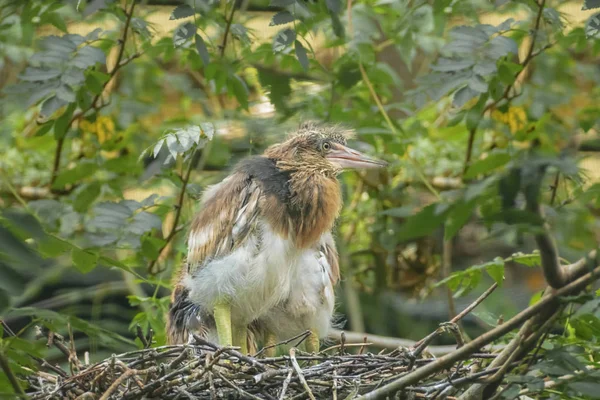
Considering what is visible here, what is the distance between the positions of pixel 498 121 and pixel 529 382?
223cm

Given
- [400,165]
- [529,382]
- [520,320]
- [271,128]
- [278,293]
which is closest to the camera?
[520,320]

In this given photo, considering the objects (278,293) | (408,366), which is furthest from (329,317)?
(408,366)

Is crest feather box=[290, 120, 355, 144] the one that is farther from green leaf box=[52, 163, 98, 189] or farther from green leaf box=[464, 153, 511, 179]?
green leaf box=[52, 163, 98, 189]

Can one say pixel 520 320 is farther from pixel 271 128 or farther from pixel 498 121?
pixel 498 121

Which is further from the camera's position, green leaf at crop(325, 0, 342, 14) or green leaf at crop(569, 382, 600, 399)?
green leaf at crop(325, 0, 342, 14)

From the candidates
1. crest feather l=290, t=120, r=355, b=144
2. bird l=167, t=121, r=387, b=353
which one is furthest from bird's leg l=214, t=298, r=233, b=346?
crest feather l=290, t=120, r=355, b=144

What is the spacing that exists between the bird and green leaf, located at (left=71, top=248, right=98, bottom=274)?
16.3 inches

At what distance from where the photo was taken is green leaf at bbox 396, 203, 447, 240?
4.85ft

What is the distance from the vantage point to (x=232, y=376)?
2.38 meters

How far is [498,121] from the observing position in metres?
3.93

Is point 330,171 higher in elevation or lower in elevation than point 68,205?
higher

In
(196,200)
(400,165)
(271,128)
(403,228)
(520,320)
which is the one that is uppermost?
(403,228)

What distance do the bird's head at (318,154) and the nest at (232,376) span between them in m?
0.77

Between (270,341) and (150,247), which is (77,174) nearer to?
(150,247)
